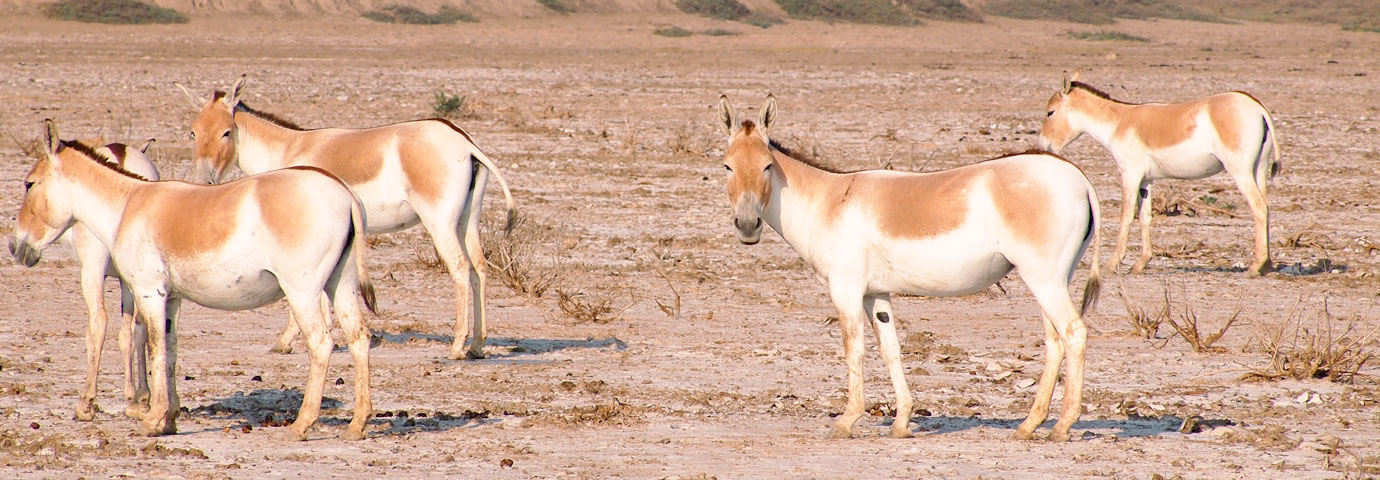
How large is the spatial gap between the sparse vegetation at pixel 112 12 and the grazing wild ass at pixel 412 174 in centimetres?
3914

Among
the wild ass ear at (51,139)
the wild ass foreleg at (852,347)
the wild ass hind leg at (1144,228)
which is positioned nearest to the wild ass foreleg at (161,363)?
the wild ass ear at (51,139)

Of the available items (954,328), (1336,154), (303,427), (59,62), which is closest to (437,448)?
(303,427)

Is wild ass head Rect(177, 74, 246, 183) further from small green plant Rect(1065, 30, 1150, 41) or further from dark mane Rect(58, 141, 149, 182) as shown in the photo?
small green plant Rect(1065, 30, 1150, 41)

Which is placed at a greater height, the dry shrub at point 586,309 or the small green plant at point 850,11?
the dry shrub at point 586,309

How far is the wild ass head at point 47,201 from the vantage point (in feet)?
23.8

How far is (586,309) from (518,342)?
972 mm

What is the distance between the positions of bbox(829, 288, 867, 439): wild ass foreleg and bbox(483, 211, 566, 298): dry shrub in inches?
180

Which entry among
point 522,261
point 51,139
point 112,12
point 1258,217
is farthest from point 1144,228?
point 112,12

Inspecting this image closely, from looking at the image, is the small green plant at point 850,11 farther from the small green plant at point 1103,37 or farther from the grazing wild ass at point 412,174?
the grazing wild ass at point 412,174

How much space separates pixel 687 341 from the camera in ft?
33.1

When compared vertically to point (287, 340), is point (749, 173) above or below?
above

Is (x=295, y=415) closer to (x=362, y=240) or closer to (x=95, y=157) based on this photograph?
(x=362, y=240)

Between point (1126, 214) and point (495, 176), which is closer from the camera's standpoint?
point (495, 176)

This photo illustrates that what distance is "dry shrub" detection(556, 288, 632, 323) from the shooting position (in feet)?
35.4
